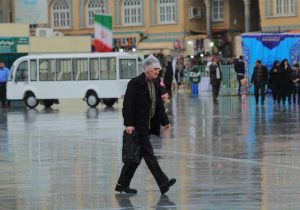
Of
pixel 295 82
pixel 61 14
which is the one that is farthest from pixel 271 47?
pixel 61 14

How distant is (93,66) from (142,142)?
27.2 metres

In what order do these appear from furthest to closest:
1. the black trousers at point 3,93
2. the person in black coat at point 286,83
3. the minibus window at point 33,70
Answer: the black trousers at point 3,93 → the minibus window at point 33,70 → the person in black coat at point 286,83

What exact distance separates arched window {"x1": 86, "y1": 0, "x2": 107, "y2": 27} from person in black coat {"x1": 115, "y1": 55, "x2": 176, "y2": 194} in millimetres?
67606

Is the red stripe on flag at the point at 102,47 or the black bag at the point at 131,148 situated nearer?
the black bag at the point at 131,148

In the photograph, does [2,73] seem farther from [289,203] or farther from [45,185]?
[289,203]

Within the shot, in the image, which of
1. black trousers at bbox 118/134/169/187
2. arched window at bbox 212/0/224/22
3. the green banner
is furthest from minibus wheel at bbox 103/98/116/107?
arched window at bbox 212/0/224/22

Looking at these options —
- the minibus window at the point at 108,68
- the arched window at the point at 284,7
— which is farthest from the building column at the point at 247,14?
the minibus window at the point at 108,68

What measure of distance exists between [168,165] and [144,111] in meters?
3.48

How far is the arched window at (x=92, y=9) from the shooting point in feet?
262

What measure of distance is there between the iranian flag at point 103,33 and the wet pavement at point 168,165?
19.1 meters

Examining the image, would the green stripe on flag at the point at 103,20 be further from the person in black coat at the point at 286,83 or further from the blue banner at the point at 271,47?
the person in black coat at the point at 286,83

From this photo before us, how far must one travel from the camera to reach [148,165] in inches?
486

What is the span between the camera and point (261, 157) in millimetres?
16484

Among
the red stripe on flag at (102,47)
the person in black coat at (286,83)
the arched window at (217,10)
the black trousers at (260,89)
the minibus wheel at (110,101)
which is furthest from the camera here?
the arched window at (217,10)
